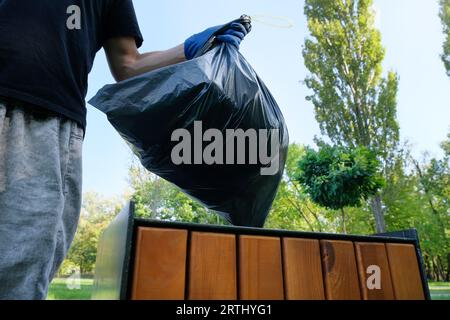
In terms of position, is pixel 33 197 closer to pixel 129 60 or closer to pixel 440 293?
pixel 129 60

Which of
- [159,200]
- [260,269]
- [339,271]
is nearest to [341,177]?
[339,271]

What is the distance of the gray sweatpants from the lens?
57 centimetres

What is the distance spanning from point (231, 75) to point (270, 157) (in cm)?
31

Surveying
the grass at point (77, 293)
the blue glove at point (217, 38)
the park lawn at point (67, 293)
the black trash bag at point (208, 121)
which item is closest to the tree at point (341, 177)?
the grass at point (77, 293)

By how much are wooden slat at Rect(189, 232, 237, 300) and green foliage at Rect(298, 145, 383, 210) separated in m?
6.33

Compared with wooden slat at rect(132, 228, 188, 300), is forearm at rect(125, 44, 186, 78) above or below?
above

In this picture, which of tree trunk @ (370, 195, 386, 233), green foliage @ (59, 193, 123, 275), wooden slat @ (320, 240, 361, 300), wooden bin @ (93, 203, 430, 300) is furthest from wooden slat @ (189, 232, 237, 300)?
green foliage @ (59, 193, 123, 275)

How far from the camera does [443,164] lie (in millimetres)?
19219

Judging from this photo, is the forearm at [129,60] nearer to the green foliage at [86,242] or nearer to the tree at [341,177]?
the tree at [341,177]

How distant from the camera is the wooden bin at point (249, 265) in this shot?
652 millimetres

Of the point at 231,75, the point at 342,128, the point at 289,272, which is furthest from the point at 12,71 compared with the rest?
the point at 342,128

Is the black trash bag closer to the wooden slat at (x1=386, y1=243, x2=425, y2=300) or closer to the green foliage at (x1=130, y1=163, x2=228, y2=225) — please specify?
the wooden slat at (x1=386, y1=243, x2=425, y2=300)

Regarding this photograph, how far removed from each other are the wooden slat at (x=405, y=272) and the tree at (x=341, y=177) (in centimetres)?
593

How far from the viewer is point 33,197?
61 cm
